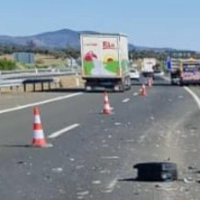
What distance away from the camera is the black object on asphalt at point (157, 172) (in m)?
11.4

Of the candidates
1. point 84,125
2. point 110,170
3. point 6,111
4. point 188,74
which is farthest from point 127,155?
point 188,74

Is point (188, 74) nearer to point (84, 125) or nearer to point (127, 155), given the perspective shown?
point (84, 125)

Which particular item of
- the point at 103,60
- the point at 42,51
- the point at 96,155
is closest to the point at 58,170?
the point at 96,155

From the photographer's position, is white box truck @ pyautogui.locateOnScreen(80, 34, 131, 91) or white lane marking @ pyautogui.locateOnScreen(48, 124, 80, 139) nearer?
white lane marking @ pyautogui.locateOnScreen(48, 124, 80, 139)

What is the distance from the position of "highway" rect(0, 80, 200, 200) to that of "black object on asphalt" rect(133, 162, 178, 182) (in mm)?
140

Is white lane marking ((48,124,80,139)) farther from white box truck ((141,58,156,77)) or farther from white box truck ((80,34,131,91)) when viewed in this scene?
white box truck ((141,58,156,77))

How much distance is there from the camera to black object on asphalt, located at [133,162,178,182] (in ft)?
37.4

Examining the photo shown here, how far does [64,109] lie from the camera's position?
30219 millimetres

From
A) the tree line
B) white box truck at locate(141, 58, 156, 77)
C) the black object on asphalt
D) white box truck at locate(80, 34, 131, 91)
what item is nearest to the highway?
the black object on asphalt

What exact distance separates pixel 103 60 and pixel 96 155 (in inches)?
1364

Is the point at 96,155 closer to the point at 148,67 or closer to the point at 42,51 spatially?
the point at 148,67

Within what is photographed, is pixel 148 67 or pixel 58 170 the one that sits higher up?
pixel 58 170

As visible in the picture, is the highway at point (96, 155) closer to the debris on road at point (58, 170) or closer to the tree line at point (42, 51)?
the debris on road at point (58, 170)

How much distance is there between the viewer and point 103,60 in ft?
162
